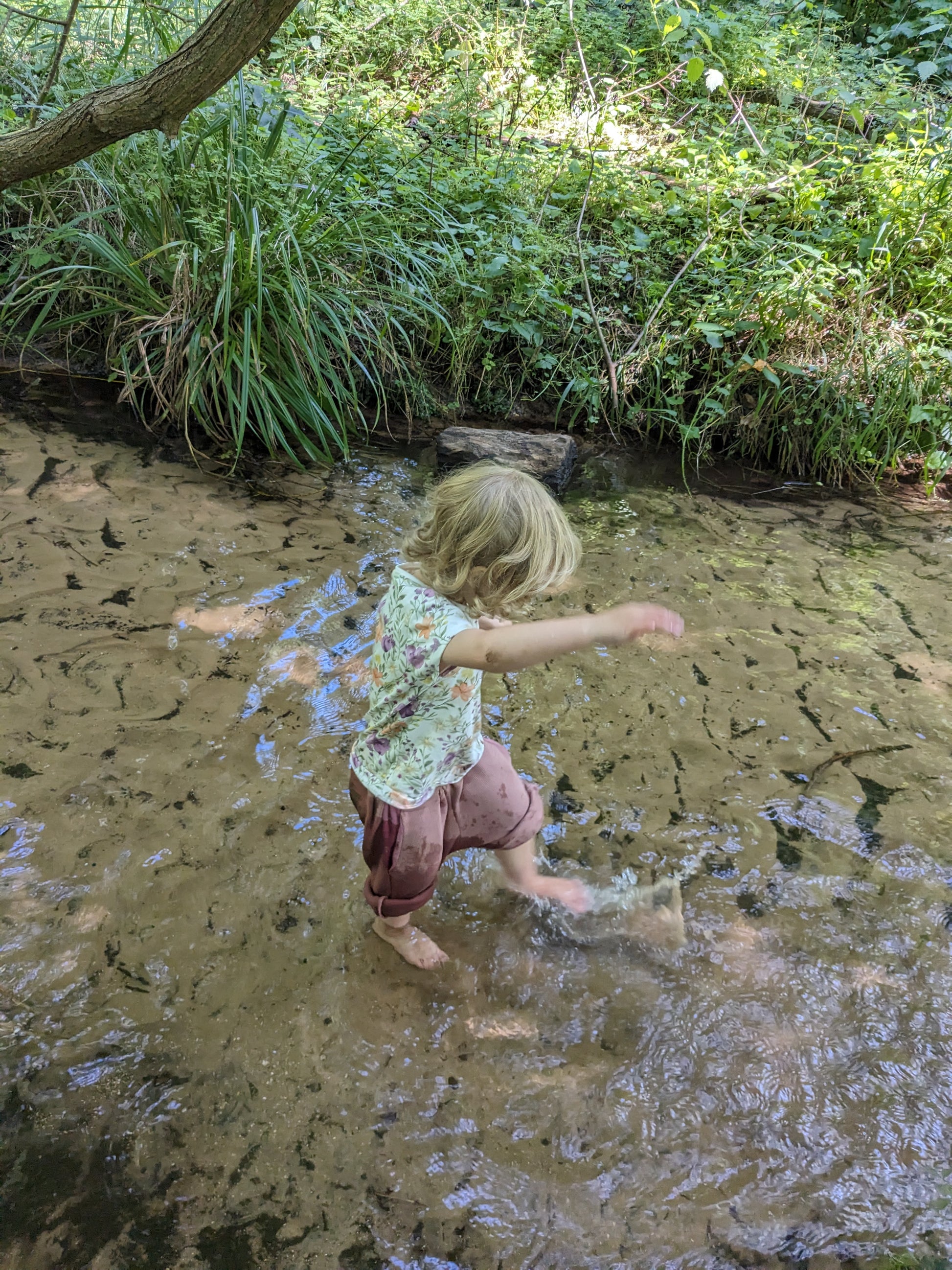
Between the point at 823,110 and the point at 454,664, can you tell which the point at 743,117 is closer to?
the point at 823,110

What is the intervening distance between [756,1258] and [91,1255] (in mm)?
1099

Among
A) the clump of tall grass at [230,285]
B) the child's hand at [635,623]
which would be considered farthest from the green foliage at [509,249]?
the child's hand at [635,623]

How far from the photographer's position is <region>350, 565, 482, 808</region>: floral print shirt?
1.45 m

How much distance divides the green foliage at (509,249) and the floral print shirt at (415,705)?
229cm

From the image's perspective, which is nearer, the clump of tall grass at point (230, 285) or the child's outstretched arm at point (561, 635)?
the child's outstretched arm at point (561, 635)

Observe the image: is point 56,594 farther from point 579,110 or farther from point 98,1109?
point 579,110

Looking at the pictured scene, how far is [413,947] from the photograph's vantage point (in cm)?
183

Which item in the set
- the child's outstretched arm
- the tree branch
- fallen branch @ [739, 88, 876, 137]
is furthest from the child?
fallen branch @ [739, 88, 876, 137]

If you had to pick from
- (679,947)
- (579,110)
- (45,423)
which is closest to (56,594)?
(45,423)

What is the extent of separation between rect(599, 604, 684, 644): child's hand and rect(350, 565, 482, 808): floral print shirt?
0.27 m

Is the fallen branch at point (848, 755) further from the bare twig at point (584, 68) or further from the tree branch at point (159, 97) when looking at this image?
the bare twig at point (584, 68)

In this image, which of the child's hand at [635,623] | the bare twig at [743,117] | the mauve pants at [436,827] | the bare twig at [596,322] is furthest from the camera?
the bare twig at [743,117]

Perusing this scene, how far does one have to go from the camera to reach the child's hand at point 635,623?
128 centimetres

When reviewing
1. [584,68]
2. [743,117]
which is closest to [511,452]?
[584,68]
